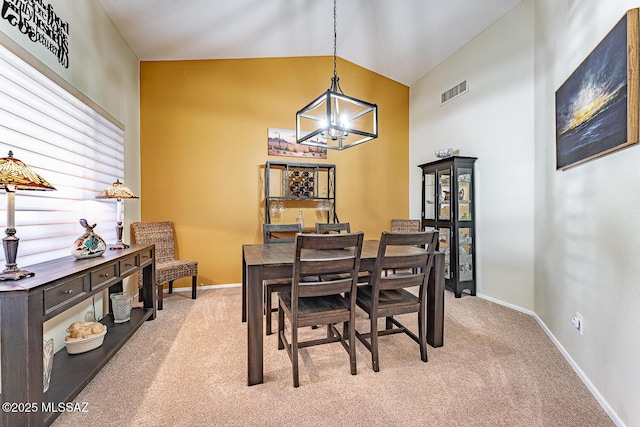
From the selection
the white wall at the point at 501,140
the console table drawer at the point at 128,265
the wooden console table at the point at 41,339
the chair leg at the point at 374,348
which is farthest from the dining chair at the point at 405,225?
the wooden console table at the point at 41,339

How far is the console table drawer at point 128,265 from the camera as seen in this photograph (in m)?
2.33

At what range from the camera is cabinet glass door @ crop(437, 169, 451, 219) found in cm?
394

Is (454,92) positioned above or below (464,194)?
above

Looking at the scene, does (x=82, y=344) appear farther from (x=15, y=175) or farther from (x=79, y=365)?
(x=15, y=175)

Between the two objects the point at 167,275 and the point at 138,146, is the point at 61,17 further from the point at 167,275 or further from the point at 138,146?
the point at 167,275

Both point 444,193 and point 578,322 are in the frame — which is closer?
point 578,322

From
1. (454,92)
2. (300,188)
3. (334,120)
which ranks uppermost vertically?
(454,92)

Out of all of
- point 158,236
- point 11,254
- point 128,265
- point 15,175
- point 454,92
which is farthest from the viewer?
point 454,92

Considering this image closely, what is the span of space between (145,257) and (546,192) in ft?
13.3

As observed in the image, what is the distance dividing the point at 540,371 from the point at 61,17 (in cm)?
459

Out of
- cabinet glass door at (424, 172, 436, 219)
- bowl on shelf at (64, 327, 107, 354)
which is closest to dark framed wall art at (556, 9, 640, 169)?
cabinet glass door at (424, 172, 436, 219)

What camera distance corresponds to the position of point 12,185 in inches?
56.6

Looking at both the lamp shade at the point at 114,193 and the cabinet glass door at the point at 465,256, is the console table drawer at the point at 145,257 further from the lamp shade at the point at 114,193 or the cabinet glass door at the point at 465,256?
the cabinet glass door at the point at 465,256

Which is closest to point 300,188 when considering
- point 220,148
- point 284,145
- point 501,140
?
point 284,145
